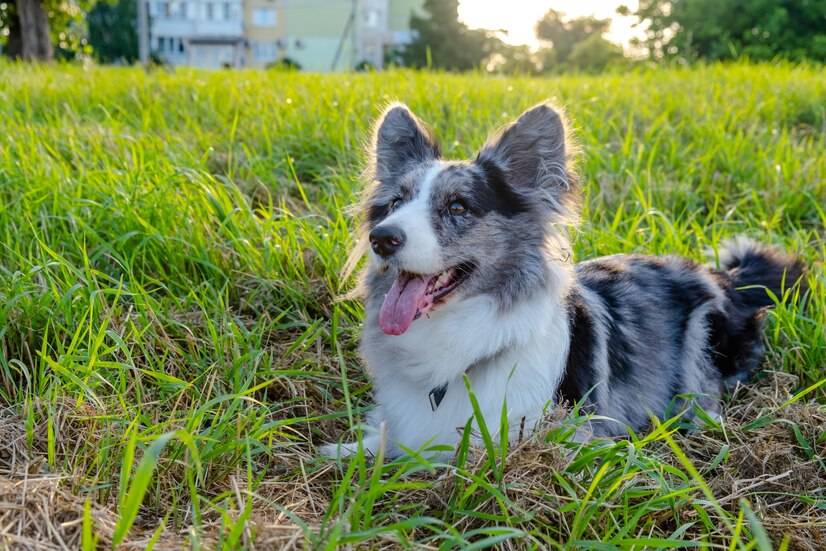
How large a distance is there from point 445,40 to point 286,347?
36.4 m

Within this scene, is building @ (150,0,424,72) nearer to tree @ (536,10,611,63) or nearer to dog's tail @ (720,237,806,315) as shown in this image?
tree @ (536,10,611,63)

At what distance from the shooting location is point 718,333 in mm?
3395

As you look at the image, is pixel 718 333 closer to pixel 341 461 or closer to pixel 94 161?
pixel 341 461

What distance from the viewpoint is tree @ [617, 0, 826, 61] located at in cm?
2173

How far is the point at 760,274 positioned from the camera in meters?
3.72

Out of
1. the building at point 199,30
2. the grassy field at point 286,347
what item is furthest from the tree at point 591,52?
the grassy field at point 286,347

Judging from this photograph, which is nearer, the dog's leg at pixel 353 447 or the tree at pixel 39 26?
the dog's leg at pixel 353 447

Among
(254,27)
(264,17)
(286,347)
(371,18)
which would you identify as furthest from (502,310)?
(254,27)

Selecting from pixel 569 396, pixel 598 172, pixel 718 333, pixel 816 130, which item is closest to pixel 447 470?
pixel 569 396

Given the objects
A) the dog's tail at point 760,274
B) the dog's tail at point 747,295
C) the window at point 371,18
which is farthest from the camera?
the window at point 371,18

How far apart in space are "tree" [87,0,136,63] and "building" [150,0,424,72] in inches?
238

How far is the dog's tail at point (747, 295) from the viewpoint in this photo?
3408 millimetres

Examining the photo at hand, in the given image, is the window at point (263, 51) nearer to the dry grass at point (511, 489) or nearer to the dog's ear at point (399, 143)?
the dog's ear at point (399, 143)

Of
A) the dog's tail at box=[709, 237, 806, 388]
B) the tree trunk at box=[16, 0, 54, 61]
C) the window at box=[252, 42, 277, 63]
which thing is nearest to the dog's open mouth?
the dog's tail at box=[709, 237, 806, 388]
